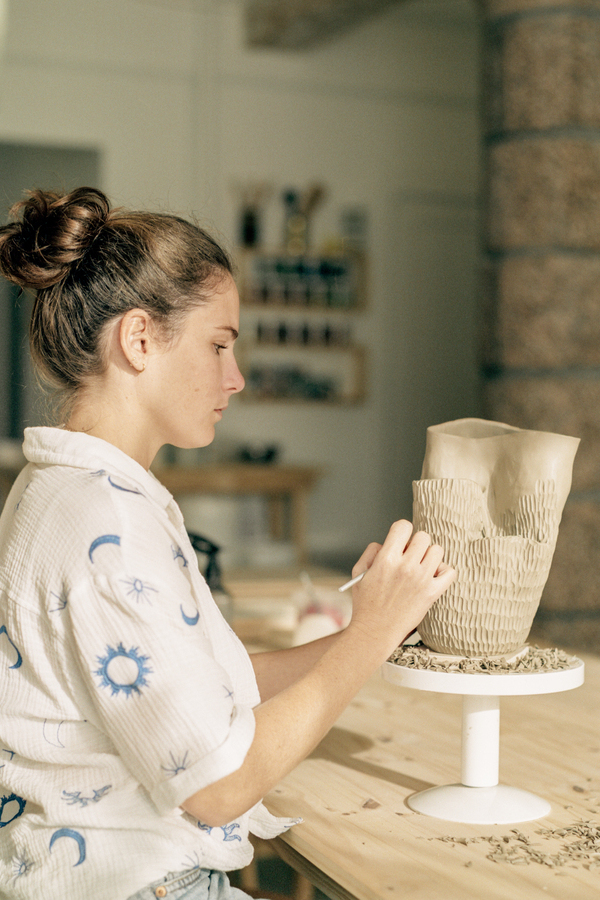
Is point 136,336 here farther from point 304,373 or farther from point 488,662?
point 304,373

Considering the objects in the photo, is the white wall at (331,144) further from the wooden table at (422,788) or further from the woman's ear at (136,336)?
the woman's ear at (136,336)

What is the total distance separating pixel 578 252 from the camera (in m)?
3.07

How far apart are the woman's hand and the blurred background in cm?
317

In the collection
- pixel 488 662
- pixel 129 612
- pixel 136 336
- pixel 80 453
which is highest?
pixel 136 336

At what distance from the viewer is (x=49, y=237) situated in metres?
1.04

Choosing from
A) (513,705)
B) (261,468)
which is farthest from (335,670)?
(261,468)

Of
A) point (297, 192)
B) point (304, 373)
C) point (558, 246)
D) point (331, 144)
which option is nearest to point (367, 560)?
point (558, 246)

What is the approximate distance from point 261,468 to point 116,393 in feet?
13.3

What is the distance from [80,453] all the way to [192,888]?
410 mm

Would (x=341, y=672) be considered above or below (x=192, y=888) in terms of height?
above

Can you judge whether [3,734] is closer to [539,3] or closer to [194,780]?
[194,780]

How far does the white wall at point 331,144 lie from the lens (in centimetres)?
512

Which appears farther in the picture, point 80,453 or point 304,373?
point 304,373

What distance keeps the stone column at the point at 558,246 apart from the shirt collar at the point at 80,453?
2.25m
